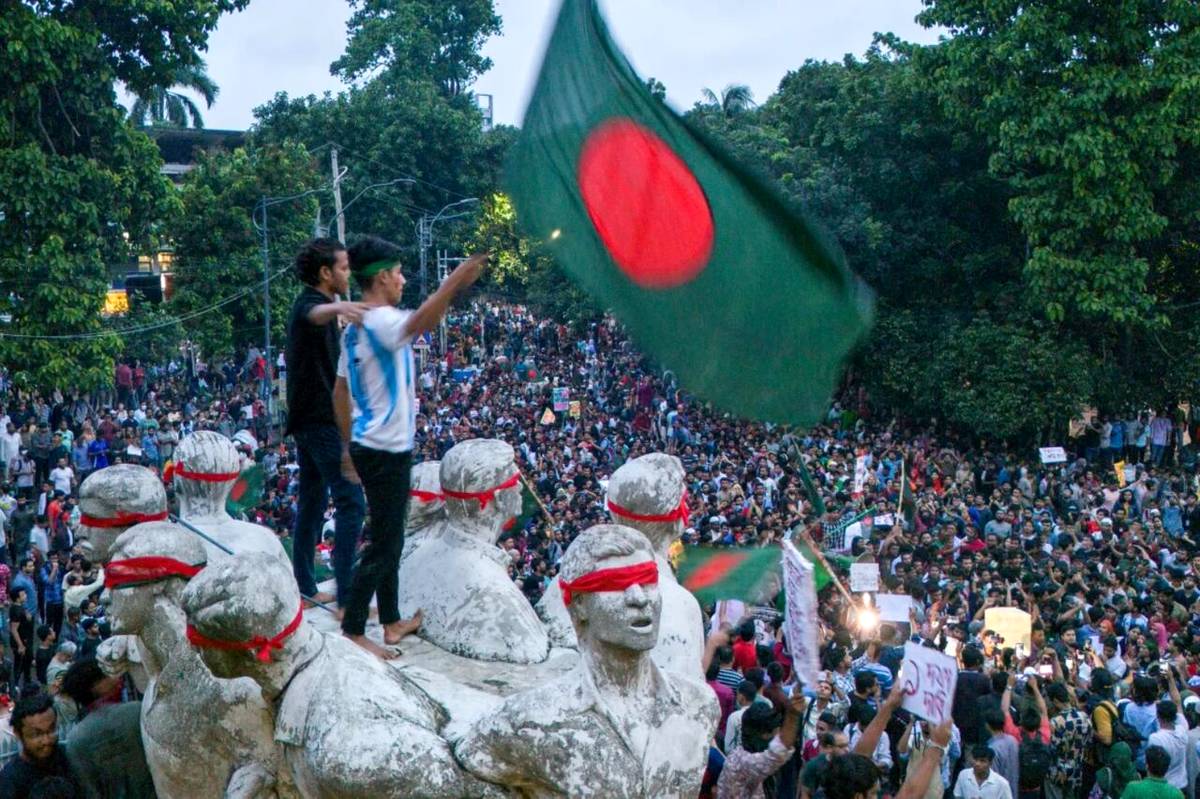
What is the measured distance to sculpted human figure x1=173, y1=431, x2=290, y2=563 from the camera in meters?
7.79

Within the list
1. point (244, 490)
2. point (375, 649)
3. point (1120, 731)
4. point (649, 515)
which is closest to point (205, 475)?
point (375, 649)

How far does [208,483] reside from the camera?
25.8 ft

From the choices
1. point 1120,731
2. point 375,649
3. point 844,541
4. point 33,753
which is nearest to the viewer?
point 375,649

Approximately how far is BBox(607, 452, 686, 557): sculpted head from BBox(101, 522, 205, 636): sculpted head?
6.66 ft

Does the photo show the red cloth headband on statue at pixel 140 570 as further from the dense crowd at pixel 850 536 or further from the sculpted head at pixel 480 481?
the sculpted head at pixel 480 481

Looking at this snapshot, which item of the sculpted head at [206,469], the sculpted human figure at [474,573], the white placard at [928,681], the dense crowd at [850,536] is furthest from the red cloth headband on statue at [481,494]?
the white placard at [928,681]

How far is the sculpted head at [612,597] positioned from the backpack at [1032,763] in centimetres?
498

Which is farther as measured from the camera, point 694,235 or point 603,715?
point 694,235

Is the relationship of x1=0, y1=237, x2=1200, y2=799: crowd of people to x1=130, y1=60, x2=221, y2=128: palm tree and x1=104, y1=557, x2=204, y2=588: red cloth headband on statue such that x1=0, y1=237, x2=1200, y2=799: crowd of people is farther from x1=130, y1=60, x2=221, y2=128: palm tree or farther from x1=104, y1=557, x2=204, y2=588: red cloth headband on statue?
x1=130, y1=60, x2=221, y2=128: palm tree

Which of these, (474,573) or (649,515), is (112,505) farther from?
(649,515)

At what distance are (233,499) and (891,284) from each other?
1083 inches

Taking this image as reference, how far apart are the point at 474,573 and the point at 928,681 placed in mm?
2144

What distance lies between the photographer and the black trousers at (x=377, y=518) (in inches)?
257

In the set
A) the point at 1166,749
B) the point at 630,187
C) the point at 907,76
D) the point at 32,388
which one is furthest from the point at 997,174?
the point at 630,187
